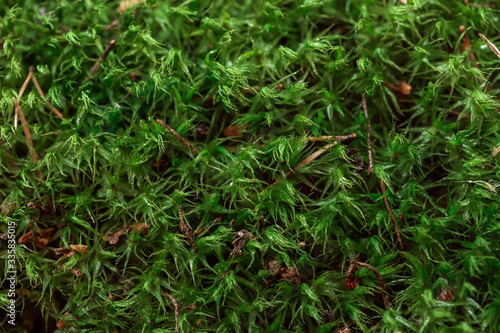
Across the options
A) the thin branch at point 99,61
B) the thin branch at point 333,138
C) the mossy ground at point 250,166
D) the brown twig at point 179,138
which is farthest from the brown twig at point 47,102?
the thin branch at point 333,138

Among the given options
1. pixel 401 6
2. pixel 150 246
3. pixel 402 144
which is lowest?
pixel 150 246

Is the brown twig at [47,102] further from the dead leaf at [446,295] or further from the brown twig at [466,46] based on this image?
the brown twig at [466,46]

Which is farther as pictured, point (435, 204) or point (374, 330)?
point (435, 204)

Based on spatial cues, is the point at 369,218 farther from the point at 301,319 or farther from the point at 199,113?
the point at 199,113

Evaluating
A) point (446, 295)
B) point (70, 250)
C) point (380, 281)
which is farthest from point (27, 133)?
point (446, 295)

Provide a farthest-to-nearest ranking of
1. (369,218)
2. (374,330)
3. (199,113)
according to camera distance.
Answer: (199,113) → (369,218) → (374,330)

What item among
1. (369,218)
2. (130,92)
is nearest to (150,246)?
(130,92)

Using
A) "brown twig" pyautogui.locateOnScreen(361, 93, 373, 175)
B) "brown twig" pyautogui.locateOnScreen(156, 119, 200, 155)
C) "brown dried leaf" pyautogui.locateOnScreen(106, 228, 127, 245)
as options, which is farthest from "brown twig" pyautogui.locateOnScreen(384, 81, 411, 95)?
"brown dried leaf" pyautogui.locateOnScreen(106, 228, 127, 245)

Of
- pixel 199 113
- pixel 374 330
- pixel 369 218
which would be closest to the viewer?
pixel 374 330
